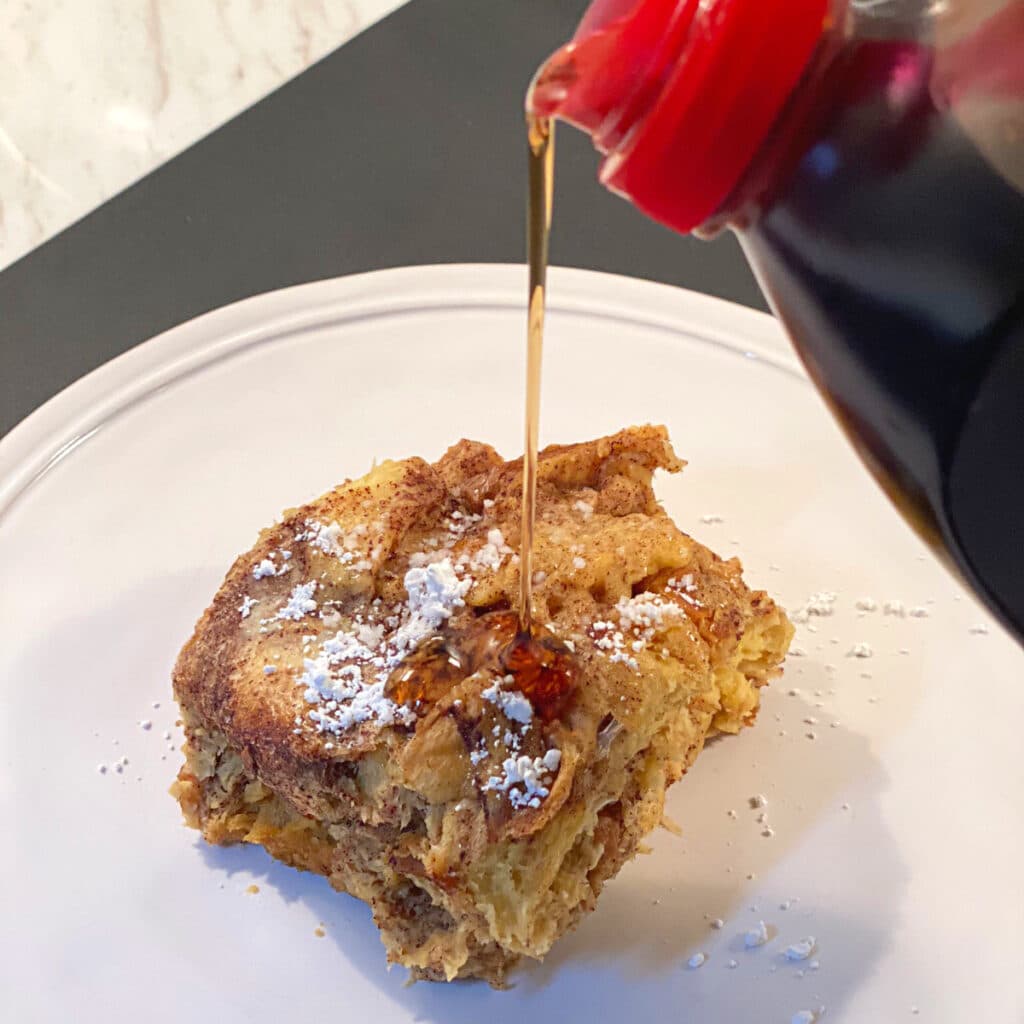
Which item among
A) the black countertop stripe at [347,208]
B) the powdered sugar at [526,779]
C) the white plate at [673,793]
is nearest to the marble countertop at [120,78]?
the black countertop stripe at [347,208]

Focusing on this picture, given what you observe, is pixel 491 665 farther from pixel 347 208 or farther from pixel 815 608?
pixel 347 208

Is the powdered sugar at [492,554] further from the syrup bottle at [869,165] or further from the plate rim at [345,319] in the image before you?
the plate rim at [345,319]

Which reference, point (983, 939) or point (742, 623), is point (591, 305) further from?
Result: point (983, 939)

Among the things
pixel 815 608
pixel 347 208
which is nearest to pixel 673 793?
pixel 815 608

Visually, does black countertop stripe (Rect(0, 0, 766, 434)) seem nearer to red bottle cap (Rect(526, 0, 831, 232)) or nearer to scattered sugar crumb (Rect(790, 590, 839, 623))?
scattered sugar crumb (Rect(790, 590, 839, 623))

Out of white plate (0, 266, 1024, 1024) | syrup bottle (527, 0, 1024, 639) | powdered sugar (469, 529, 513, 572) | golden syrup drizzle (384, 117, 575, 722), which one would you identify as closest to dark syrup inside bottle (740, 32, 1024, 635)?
syrup bottle (527, 0, 1024, 639)

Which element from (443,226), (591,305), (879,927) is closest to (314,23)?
(443,226)
